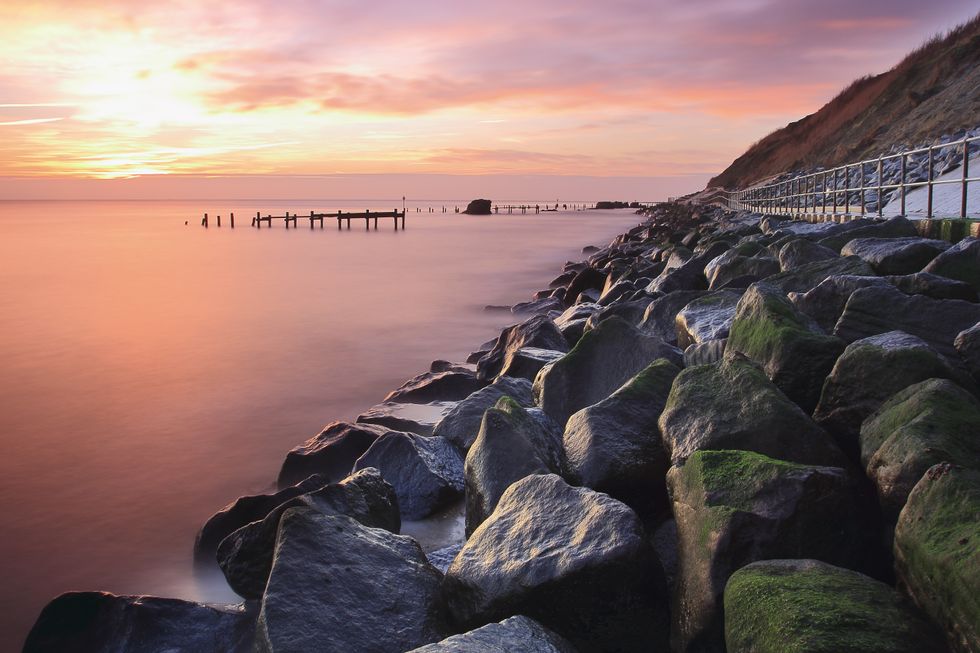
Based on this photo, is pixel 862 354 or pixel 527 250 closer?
pixel 862 354

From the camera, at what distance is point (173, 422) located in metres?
7.73

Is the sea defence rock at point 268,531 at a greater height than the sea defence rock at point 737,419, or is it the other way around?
the sea defence rock at point 737,419

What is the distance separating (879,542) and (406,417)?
473 centimetres

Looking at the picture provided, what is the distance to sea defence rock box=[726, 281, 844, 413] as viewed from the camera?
3631 millimetres

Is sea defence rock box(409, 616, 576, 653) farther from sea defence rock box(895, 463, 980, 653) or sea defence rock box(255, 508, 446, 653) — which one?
sea defence rock box(895, 463, 980, 653)

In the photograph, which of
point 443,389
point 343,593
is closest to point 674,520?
point 343,593

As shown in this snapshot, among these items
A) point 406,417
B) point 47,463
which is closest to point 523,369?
point 406,417

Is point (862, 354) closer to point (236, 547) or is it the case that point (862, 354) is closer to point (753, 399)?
point (753, 399)

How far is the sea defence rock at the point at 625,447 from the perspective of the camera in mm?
3479

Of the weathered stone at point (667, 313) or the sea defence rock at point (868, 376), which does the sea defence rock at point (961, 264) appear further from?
the sea defence rock at point (868, 376)

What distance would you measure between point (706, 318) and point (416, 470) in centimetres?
234

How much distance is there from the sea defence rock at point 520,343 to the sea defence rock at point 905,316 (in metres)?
2.98

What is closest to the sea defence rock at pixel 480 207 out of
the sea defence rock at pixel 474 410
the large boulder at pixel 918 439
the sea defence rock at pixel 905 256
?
the sea defence rock at pixel 905 256

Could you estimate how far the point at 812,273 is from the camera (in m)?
5.55
